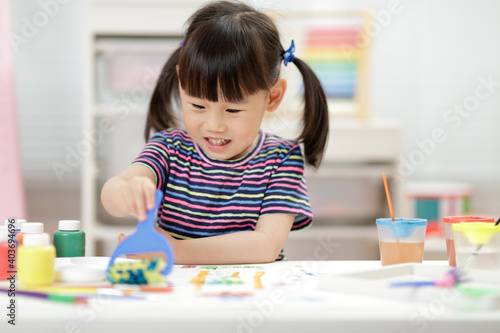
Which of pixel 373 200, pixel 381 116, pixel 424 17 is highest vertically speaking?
pixel 424 17

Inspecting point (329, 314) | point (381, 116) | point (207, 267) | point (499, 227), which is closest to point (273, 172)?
point (207, 267)

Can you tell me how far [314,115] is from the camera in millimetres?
1222

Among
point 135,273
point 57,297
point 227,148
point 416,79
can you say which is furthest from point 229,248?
point 416,79

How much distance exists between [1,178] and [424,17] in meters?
2.02

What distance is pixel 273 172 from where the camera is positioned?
1.23 meters

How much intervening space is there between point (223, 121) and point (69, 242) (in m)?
0.33

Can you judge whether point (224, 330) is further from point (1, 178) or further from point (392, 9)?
point (392, 9)

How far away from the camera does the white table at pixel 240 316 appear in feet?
2.00

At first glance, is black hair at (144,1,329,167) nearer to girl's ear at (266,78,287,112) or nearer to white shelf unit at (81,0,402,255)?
girl's ear at (266,78,287,112)

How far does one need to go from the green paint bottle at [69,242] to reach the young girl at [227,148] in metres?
0.06

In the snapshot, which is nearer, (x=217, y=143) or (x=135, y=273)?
(x=135, y=273)

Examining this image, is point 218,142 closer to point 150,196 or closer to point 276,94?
point 276,94

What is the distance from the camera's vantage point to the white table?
0.61 m

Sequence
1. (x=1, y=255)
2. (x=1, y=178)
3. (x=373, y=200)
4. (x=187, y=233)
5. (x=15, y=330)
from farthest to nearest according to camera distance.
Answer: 1. (x=373, y=200)
2. (x=1, y=178)
3. (x=187, y=233)
4. (x=1, y=255)
5. (x=15, y=330)
